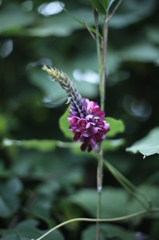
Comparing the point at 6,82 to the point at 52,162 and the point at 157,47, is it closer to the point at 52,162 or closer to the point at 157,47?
the point at 52,162

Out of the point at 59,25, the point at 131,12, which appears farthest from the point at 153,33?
the point at 59,25

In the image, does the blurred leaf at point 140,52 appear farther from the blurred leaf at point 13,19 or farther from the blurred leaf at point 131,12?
the blurred leaf at point 13,19

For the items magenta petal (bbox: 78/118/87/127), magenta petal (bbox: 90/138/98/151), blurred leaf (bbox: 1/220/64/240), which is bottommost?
blurred leaf (bbox: 1/220/64/240)

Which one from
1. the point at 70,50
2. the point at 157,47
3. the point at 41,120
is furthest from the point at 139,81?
the point at 41,120

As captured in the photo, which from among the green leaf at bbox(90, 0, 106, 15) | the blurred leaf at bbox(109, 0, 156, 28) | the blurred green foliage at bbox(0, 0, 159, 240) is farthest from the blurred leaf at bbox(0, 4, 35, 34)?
the green leaf at bbox(90, 0, 106, 15)

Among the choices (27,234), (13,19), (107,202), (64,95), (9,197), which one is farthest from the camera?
(13,19)

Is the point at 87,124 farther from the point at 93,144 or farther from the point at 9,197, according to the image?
the point at 9,197

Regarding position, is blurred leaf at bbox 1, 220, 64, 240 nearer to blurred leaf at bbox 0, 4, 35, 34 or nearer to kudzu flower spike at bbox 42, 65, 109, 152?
kudzu flower spike at bbox 42, 65, 109, 152
